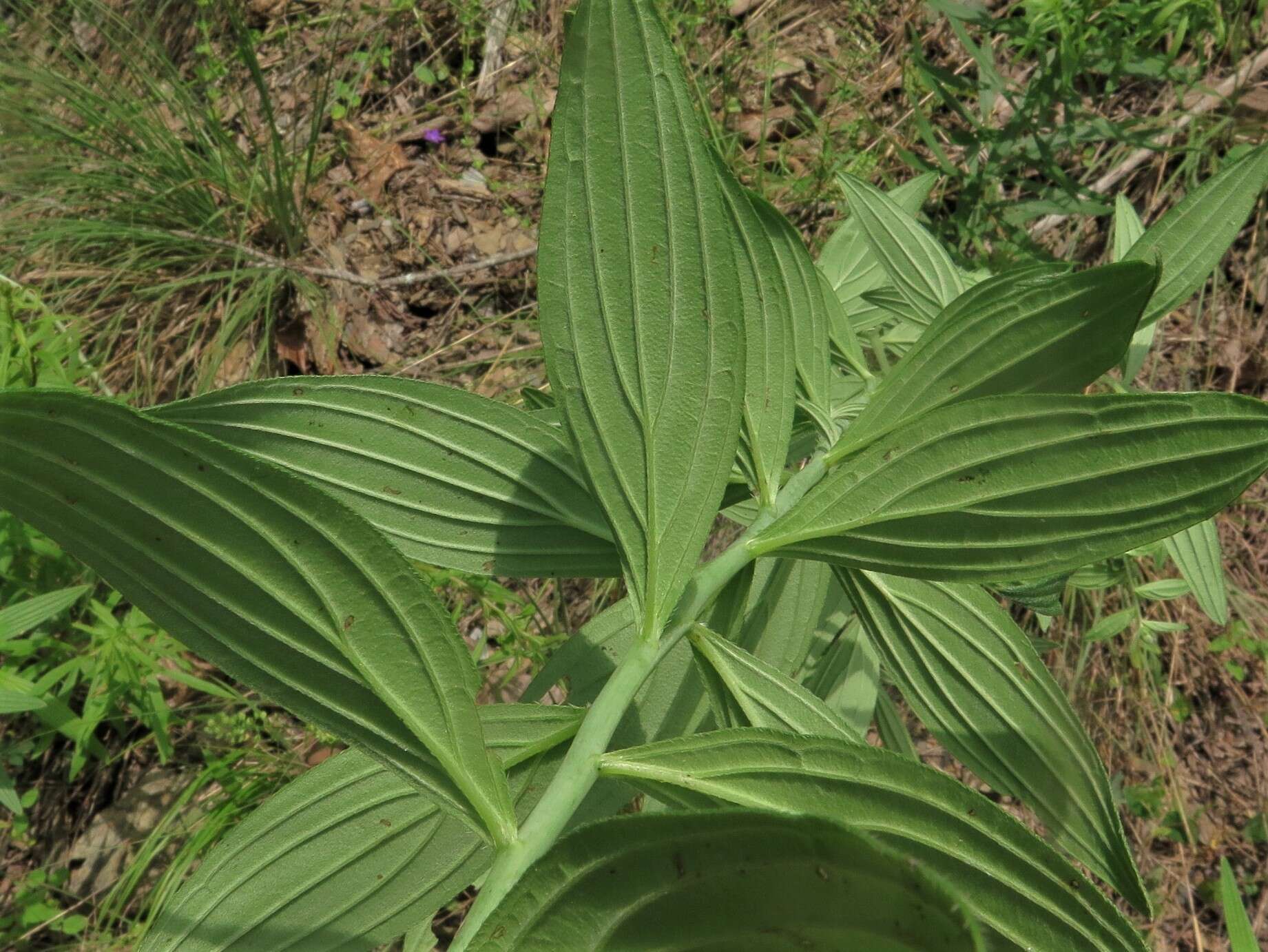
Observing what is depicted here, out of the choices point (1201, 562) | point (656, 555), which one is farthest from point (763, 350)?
point (1201, 562)

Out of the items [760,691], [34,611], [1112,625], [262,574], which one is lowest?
[1112,625]

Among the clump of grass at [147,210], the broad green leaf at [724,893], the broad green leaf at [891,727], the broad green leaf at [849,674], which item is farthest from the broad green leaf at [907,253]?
the clump of grass at [147,210]

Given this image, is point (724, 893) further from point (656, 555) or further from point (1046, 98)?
point (1046, 98)

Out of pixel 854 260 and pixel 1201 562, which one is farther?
pixel 854 260

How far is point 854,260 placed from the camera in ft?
4.92

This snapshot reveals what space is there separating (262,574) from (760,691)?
36 cm

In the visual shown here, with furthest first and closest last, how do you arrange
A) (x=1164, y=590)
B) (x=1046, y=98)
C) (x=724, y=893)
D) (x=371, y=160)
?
1. (x=371, y=160)
2. (x=1046, y=98)
3. (x=1164, y=590)
4. (x=724, y=893)

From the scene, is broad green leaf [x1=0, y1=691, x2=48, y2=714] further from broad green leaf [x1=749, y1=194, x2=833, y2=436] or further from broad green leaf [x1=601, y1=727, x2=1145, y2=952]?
broad green leaf [x1=601, y1=727, x2=1145, y2=952]

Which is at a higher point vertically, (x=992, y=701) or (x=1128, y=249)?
(x=1128, y=249)

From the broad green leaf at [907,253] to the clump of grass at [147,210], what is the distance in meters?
1.75

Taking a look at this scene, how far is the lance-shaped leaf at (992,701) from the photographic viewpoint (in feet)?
2.60

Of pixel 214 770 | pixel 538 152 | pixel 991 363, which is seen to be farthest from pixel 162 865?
pixel 991 363

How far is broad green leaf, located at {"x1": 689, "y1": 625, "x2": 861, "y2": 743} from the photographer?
0.71m

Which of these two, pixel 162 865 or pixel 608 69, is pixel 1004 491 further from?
pixel 162 865
